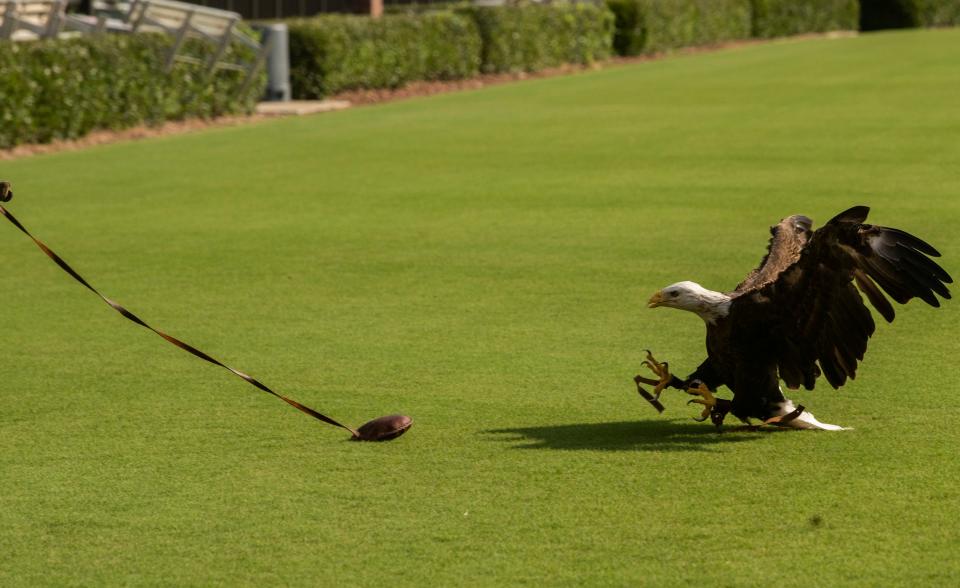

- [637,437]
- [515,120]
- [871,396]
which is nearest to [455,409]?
[637,437]

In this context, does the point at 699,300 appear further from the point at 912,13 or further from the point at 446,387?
the point at 912,13

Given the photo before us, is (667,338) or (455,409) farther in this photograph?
(667,338)

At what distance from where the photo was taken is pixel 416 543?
534cm

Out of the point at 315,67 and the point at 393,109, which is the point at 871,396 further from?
the point at 315,67

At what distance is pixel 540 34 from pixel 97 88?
14105mm

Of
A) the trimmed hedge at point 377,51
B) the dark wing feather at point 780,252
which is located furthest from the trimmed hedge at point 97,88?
the dark wing feather at point 780,252

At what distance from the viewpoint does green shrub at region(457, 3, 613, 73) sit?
31.7 metres

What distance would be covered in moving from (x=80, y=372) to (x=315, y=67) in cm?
1898

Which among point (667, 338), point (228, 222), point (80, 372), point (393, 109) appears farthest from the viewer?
point (393, 109)

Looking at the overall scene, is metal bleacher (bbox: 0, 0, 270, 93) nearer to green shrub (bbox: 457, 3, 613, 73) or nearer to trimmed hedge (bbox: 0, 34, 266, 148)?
trimmed hedge (bbox: 0, 34, 266, 148)

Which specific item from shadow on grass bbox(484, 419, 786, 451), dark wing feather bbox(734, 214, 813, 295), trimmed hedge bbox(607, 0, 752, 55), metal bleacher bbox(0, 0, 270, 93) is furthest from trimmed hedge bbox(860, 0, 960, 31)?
shadow on grass bbox(484, 419, 786, 451)

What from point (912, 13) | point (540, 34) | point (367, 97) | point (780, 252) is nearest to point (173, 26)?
point (367, 97)

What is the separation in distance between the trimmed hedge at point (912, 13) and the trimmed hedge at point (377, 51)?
2490 cm

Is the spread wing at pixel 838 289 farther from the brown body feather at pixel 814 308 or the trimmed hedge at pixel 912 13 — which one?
the trimmed hedge at pixel 912 13
